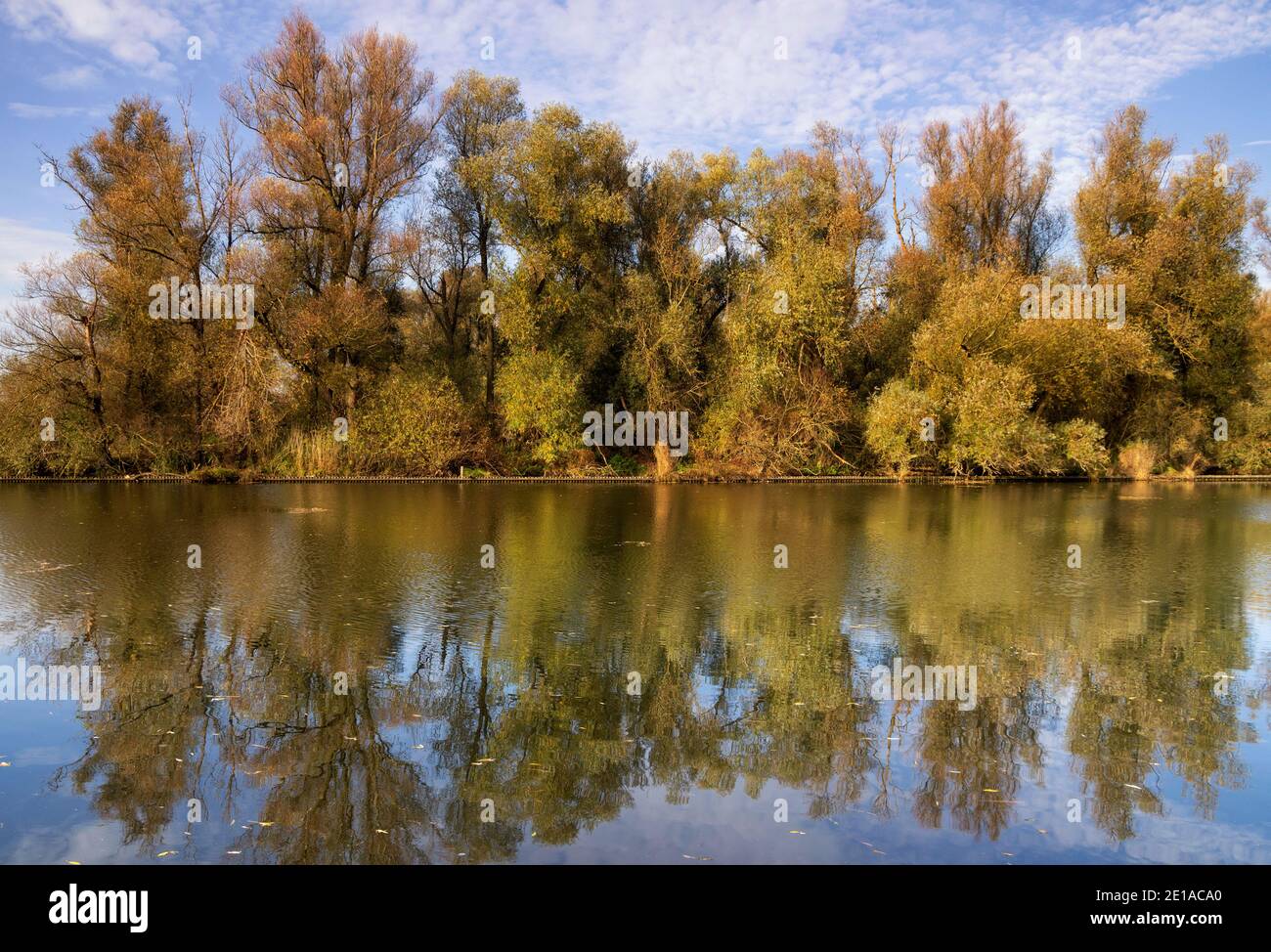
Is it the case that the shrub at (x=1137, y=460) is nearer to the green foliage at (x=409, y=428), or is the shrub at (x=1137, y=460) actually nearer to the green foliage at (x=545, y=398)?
the green foliage at (x=545, y=398)

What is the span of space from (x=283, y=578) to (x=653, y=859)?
8940mm

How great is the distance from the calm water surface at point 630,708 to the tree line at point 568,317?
1738cm

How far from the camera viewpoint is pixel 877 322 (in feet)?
116

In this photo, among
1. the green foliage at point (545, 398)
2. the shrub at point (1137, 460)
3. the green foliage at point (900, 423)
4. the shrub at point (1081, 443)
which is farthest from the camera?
the shrub at point (1137, 460)

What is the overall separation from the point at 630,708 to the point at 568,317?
27.9m

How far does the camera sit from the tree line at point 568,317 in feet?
101

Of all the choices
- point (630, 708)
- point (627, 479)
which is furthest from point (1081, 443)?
point (630, 708)

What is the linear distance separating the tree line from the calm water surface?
17378mm

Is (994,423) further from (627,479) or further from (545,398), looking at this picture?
(545,398)

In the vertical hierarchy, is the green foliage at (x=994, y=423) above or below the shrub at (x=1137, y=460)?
above

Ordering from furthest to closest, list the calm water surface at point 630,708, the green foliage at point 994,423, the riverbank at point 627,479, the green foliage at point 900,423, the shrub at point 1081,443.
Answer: the shrub at point 1081,443 → the green foliage at point 900,423 → the riverbank at point 627,479 → the green foliage at point 994,423 → the calm water surface at point 630,708

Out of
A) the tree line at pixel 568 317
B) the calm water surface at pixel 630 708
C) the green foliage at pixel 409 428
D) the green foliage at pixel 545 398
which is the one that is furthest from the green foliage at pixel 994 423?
the green foliage at pixel 409 428
